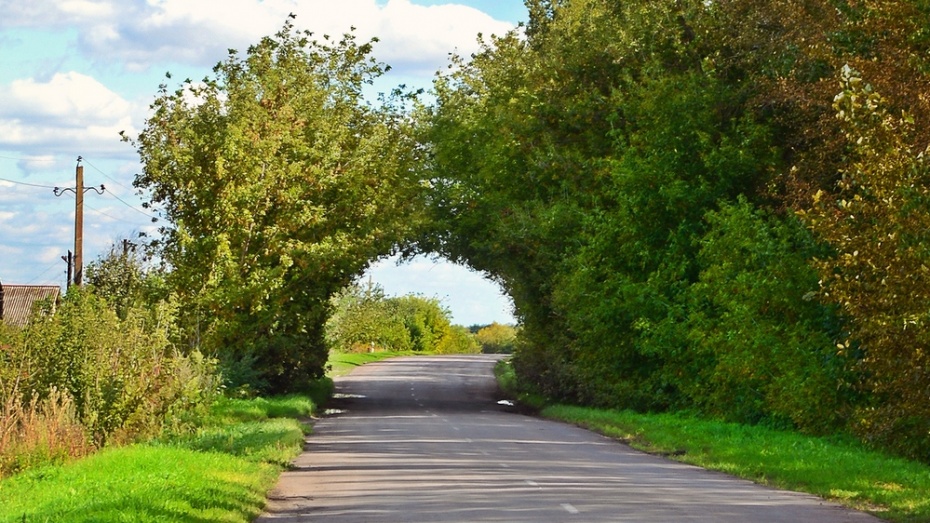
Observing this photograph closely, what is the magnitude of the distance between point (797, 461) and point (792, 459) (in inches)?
19.2

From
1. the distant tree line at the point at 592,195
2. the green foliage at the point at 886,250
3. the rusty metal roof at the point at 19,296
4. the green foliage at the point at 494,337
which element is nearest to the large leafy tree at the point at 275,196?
the distant tree line at the point at 592,195

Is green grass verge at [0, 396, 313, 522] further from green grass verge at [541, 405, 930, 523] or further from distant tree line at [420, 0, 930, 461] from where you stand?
distant tree line at [420, 0, 930, 461]

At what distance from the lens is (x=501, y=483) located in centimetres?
1966

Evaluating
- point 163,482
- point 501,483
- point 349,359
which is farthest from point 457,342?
point 163,482

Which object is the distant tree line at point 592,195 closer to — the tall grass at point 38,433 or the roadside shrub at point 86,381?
the roadside shrub at point 86,381

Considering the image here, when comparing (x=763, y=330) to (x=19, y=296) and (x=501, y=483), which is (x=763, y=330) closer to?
(x=501, y=483)

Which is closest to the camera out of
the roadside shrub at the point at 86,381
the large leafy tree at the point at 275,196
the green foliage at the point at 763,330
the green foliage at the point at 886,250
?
the green foliage at the point at 886,250

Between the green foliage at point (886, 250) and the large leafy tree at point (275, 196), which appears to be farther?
the large leafy tree at point (275, 196)

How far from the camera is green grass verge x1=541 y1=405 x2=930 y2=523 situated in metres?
18.4

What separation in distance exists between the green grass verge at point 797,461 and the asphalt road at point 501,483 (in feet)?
1.90

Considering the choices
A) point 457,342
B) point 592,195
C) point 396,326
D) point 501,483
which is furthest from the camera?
point 457,342

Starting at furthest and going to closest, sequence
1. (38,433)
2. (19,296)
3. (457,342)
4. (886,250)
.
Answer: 1. (457,342)
2. (19,296)
3. (38,433)
4. (886,250)

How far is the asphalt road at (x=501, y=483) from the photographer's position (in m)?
15.9

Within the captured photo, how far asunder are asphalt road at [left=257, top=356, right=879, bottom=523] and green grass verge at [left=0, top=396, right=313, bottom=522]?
57cm
